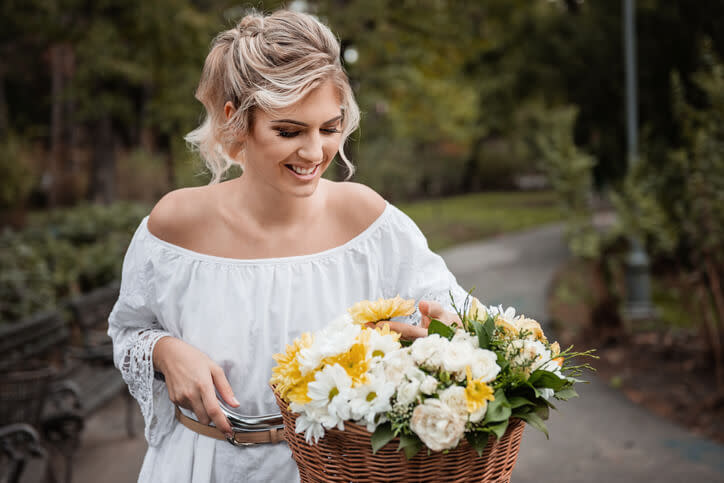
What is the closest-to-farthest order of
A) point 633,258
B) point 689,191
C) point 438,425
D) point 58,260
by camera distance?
point 438,425
point 689,191
point 58,260
point 633,258

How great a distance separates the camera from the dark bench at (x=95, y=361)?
16.9ft

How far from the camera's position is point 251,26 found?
5.72 ft

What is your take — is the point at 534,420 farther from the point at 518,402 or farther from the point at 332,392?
the point at 332,392

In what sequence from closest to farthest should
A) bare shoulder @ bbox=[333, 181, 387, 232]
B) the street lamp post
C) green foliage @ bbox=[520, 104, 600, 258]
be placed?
bare shoulder @ bbox=[333, 181, 387, 232] < green foliage @ bbox=[520, 104, 600, 258] < the street lamp post

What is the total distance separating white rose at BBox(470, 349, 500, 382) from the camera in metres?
Answer: 1.23

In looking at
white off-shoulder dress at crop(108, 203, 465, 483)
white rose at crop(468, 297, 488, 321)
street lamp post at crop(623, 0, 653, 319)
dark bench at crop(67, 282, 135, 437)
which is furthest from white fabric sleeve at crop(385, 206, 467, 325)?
street lamp post at crop(623, 0, 653, 319)

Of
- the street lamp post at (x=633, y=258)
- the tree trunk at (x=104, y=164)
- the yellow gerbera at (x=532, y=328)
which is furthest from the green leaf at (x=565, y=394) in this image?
the tree trunk at (x=104, y=164)

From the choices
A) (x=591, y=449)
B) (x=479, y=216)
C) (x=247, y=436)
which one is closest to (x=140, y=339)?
(x=247, y=436)

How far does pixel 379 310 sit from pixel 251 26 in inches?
32.6

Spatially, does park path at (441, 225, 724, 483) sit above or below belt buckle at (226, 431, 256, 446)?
below

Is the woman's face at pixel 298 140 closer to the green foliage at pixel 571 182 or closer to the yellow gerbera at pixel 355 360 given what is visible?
the yellow gerbera at pixel 355 360

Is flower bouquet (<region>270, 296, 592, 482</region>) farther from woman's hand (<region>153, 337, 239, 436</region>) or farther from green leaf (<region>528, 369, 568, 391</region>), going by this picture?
woman's hand (<region>153, 337, 239, 436</region>)

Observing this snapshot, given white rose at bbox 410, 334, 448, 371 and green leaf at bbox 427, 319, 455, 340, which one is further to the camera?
green leaf at bbox 427, 319, 455, 340

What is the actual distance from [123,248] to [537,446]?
19.8ft
